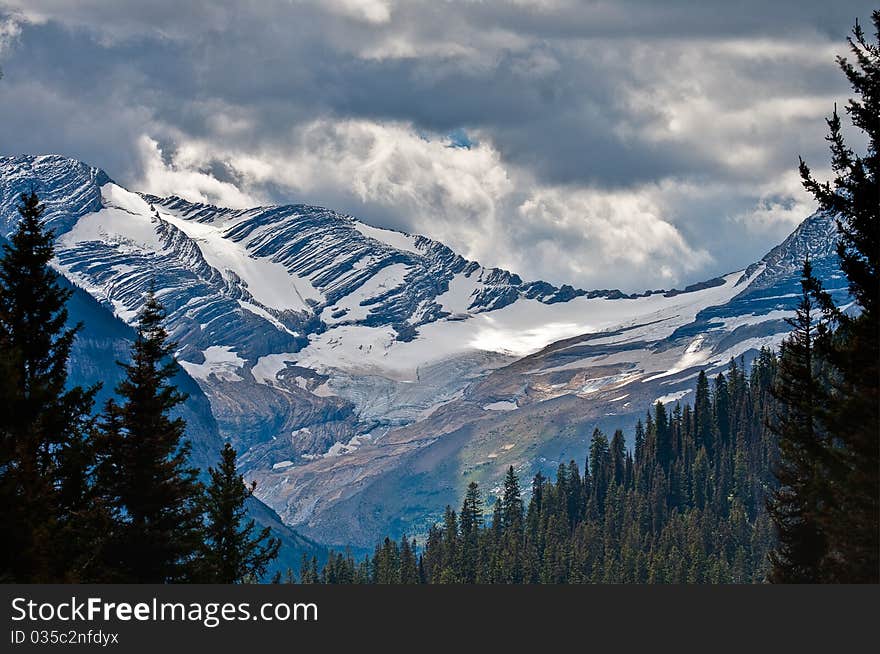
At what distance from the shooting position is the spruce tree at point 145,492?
226 ft

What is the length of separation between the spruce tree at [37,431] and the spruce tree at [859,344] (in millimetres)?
29005

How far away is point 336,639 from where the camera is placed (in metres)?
41.7

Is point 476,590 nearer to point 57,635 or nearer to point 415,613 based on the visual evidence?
point 415,613

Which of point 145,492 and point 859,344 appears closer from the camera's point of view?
point 859,344

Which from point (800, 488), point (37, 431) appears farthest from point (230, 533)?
point (800, 488)

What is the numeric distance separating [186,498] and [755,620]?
1366 inches

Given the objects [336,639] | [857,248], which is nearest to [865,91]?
[857,248]

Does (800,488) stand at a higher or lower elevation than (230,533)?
lower

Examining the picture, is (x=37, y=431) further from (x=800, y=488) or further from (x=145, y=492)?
(x=800, y=488)

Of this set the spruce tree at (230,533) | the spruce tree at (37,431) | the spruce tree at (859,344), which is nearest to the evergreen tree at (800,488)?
the spruce tree at (859,344)

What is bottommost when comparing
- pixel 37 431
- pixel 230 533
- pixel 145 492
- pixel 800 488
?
pixel 800 488

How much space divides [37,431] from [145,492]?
9471 mm

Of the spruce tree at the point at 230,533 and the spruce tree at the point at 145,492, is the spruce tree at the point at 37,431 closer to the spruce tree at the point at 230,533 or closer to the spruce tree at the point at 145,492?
the spruce tree at the point at 145,492

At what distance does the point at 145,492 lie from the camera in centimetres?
6950
